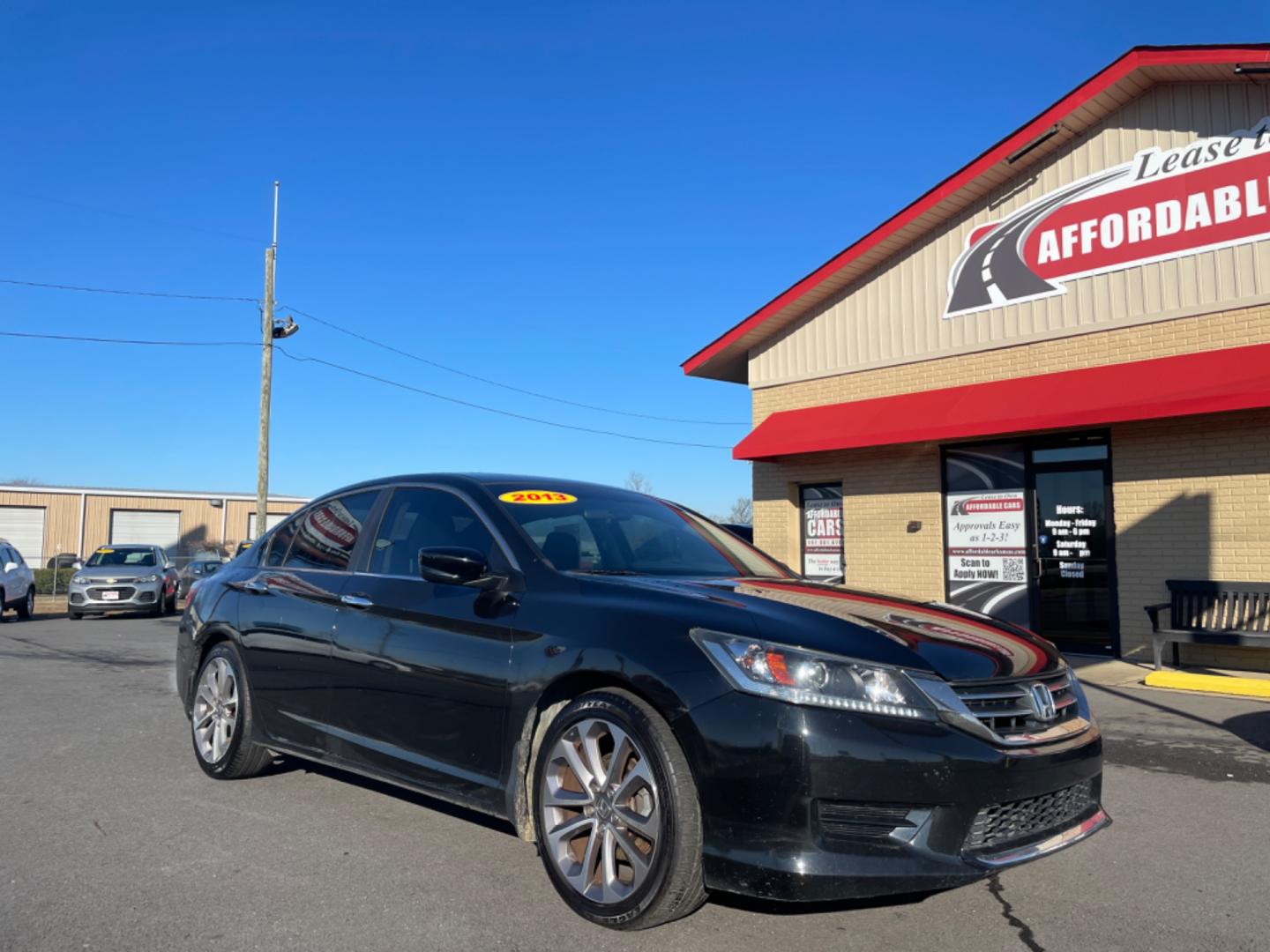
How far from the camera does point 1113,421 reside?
10547mm

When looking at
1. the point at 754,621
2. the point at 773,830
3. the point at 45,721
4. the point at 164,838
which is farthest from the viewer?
the point at 45,721

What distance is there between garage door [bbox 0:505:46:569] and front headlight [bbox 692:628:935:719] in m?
46.4

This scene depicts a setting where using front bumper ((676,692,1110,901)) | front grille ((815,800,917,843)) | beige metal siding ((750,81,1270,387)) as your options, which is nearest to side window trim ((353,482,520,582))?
front bumper ((676,692,1110,901))

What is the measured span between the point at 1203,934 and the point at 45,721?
732 centimetres

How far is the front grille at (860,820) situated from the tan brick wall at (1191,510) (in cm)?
919

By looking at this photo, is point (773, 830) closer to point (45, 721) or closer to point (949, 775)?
point (949, 775)

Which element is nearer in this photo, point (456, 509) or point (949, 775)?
point (949, 775)

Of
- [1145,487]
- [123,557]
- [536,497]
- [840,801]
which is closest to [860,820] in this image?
[840,801]

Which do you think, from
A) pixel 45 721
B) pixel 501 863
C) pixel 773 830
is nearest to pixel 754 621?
pixel 773 830

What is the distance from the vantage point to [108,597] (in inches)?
786

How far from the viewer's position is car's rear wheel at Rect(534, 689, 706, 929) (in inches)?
126

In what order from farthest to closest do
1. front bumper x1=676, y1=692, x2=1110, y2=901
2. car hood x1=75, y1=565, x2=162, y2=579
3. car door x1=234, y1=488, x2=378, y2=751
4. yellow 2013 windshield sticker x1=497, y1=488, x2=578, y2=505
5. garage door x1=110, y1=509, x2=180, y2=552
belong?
1. garage door x1=110, y1=509, x2=180, y2=552
2. car hood x1=75, y1=565, x2=162, y2=579
3. car door x1=234, y1=488, x2=378, y2=751
4. yellow 2013 windshield sticker x1=497, y1=488, x2=578, y2=505
5. front bumper x1=676, y1=692, x2=1110, y2=901

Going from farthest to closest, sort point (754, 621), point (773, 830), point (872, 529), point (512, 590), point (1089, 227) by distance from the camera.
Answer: point (872, 529)
point (1089, 227)
point (512, 590)
point (754, 621)
point (773, 830)

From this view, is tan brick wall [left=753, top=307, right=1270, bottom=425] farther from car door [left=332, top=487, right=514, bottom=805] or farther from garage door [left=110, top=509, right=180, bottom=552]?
garage door [left=110, top=509, right=180, bottom=552]
